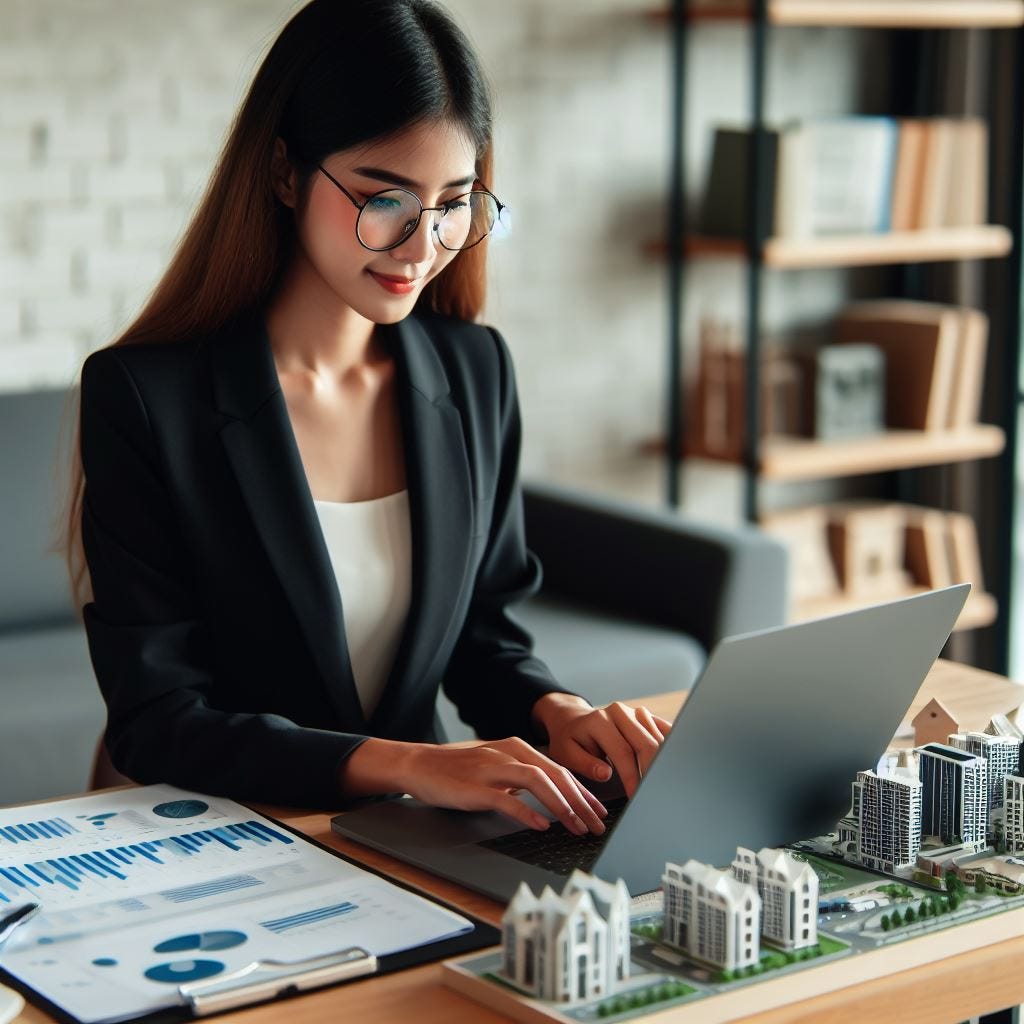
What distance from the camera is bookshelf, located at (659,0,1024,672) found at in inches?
148

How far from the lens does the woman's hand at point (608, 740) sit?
1.41m

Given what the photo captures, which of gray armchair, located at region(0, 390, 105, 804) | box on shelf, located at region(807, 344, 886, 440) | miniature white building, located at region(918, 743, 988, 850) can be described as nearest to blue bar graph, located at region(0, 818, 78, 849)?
miniature white building, located at region(918, 743, 988, 850)

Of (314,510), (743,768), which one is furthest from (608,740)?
(314,510)

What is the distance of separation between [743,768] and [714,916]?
7.0 inches

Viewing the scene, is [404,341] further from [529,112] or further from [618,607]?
[529,112]

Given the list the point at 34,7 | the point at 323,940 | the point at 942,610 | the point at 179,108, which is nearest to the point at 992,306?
the point at 179,108

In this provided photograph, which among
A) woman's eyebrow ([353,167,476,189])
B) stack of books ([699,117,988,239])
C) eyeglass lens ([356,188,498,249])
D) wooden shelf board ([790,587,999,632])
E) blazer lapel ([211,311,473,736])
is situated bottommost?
wooden shelf board ([790,587,999,632])

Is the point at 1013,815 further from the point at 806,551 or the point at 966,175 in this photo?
the point at 966,175

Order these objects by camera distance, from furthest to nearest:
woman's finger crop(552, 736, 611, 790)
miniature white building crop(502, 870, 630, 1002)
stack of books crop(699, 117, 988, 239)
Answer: stack of books crop(699, 117, 988, 239), woman's finger crop(552, 736, 611, 790), miniature white building crop(502, 870, 630, 1002)

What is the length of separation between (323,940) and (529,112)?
2974 millimetres

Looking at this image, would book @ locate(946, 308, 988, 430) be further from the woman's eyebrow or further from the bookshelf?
the woman's eyebrow

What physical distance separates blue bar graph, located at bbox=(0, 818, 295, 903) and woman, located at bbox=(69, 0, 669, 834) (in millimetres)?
91

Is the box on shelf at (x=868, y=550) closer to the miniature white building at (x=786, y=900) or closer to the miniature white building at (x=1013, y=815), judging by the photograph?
the miniature white building at (x=1013, y=815)

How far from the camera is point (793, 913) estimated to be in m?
1.07
